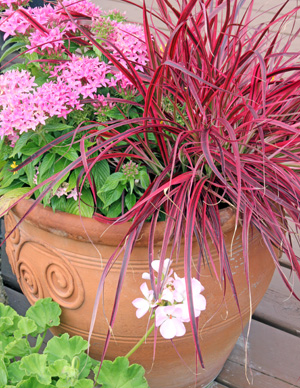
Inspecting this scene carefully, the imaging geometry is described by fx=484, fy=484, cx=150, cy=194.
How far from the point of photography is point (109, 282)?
3.14 ft

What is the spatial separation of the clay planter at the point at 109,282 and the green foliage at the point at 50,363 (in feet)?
0.18

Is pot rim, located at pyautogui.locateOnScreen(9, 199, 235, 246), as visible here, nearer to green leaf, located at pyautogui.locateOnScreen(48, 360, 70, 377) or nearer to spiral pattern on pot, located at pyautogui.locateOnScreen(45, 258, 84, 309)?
spiral pattern on pot, located at pyautogui.locateOnScreen(45, 258, 84, 309)

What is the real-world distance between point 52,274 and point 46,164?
23cm

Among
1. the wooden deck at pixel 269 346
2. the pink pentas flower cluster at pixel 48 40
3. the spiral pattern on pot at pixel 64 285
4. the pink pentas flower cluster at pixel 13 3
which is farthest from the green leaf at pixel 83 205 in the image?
the wooden deck at pixel 269 346

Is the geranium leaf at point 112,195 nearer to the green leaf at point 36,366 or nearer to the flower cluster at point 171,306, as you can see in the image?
the flower cluster at point 171,306

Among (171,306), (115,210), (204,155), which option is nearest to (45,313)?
(115,210)

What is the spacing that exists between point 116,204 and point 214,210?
0.21 m

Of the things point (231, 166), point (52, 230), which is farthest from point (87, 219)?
point (231, 166)

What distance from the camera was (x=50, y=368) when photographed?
90cm

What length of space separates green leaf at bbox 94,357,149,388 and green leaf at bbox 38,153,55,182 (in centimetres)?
40

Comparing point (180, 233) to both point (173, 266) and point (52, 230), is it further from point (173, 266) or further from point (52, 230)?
point (52, 230)

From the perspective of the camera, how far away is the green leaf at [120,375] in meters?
0.94

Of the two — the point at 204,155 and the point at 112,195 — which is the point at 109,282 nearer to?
the point at 112,195

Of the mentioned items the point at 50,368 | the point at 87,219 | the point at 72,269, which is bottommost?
the point at 50,368
